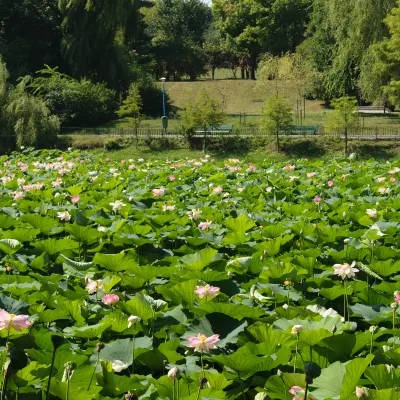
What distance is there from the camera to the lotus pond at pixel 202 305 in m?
1.96

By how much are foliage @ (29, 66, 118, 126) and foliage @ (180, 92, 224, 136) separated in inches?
340

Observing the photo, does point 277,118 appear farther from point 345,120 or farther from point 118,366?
point 118,366

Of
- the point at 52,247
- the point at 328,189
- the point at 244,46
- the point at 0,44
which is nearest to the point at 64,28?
the point at 0,44

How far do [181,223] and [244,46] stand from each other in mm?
50509

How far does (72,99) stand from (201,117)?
9537mm

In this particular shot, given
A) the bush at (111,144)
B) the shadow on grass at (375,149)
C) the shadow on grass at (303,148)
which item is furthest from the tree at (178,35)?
the shadow on grass at (375,149)

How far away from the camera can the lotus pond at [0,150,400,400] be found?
6.44 ft

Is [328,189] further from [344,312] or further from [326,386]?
[326,386]

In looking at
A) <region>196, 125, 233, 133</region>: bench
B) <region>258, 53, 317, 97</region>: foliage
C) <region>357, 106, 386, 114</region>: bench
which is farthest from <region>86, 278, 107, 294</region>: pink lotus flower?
<region>357, 106, 386, 114</region>: bench

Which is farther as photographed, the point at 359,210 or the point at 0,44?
the point at 0,44

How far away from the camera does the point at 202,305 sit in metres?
2.38

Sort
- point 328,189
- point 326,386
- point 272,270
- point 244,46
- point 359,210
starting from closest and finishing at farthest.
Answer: point 326,386 → point 272,270 → point 359,210 → point 328,189 → point 244,46

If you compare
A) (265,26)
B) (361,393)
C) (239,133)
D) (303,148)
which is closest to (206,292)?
(361,393)

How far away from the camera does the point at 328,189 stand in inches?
250
